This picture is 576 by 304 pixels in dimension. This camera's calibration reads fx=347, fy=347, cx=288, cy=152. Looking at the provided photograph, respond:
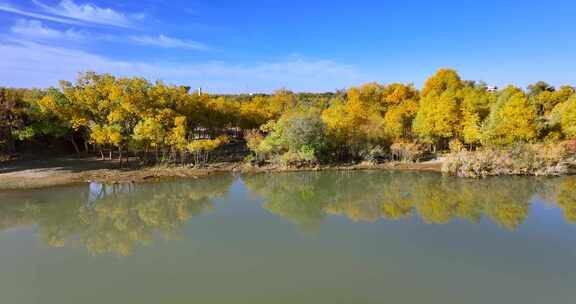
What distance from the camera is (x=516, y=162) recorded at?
21.5m

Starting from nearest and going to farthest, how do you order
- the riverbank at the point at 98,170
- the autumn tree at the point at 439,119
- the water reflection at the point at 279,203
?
the water reflection at the point at 279,203
the riverbank at the point at 98,170
the autumn tree at the point at 439,119

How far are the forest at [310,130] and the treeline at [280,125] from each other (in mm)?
71

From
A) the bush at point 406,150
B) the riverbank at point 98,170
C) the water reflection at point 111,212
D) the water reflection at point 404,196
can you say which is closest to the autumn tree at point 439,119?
the bush at point 406,150

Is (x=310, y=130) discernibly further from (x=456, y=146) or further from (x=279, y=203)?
(x=456, y=146)

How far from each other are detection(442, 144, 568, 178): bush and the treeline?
5.85 ft

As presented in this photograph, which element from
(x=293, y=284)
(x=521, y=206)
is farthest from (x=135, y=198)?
(x=521, y=206)

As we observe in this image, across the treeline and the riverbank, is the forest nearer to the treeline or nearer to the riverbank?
the treeline

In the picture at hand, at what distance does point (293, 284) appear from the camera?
29.0 ft

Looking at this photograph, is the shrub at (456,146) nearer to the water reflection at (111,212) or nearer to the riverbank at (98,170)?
the riverbank at (98,170)

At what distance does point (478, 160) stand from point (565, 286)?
13.9 m

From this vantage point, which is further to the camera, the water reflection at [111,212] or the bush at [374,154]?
the bush at [374,154]

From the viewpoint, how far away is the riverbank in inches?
782

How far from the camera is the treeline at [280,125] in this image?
75.9 ft

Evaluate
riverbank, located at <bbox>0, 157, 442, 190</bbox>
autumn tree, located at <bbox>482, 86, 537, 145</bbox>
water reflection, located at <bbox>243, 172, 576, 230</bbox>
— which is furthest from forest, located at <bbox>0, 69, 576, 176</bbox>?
water reflection, located at <bbox>243, 172, 576, 230</bbox>
